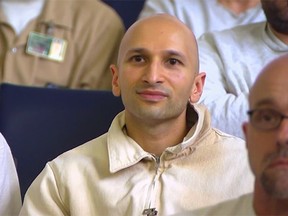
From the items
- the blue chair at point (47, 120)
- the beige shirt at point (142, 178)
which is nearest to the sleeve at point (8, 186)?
the beige shirt at point (142, 178)

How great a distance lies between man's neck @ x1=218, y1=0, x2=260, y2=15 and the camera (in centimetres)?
232

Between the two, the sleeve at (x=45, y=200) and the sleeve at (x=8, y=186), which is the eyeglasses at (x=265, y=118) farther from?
the sleeve at (x=8, y=186)

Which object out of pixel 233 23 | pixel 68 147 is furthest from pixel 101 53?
pixel 68 147

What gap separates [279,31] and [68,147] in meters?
0.68

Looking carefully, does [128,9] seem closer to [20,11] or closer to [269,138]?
[20,11]

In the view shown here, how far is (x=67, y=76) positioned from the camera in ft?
7.90

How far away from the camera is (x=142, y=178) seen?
4.74 feet

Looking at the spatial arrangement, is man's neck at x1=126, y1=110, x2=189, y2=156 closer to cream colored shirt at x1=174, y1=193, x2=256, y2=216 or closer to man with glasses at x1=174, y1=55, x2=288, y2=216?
cream colored shirt at x1=174, y1=193, x2=256, y2=216

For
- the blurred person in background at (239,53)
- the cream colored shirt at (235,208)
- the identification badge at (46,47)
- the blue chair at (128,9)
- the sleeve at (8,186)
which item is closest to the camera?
the cream colored shirt at (235,208)

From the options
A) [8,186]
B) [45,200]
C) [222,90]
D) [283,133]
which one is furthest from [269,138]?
[222,90]

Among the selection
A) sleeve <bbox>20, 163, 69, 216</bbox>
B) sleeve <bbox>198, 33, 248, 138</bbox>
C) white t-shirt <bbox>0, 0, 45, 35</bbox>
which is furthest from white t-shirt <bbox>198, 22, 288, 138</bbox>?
white t-shirt <bbox>0, 0, 45, 35</bbox>

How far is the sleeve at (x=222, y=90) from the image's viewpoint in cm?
178

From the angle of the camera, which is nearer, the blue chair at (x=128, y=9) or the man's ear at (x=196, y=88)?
the man's ear at (x=196, y=88)

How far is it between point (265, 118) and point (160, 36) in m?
0.46
